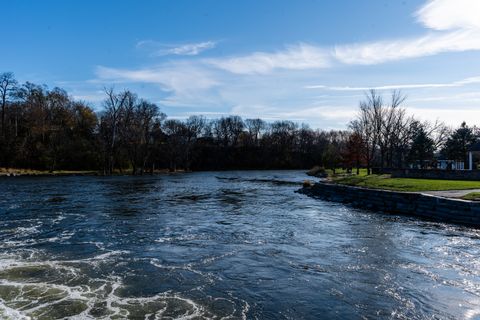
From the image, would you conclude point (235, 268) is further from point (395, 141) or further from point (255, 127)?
point (255, 127)

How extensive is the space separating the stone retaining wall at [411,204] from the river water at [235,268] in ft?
4.27

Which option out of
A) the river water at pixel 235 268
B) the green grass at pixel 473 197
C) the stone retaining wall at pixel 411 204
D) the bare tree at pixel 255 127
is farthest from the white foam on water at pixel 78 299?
the bare tree at pixel 255 127

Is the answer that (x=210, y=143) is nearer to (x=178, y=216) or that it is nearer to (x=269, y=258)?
(x=178, y=216)

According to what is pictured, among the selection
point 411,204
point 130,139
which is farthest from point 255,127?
point 411,204

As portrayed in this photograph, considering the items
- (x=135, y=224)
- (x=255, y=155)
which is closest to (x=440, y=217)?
(x=135, y=224)

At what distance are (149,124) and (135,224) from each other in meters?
65.8

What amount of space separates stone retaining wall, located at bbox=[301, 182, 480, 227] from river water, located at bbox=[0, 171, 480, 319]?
130 cm

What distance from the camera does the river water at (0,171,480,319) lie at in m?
6.89

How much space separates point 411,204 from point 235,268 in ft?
42.0

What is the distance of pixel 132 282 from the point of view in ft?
27.1

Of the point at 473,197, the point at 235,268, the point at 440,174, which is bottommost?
the point at 235,268

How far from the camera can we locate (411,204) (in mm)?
18922

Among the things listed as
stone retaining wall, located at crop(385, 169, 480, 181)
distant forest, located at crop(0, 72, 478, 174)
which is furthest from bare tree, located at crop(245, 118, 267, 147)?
stone retaining wall, located at crop(385, 169, 480, 181)

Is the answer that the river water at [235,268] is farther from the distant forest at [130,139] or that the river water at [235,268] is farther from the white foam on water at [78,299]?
the distant forest at [130,139]
